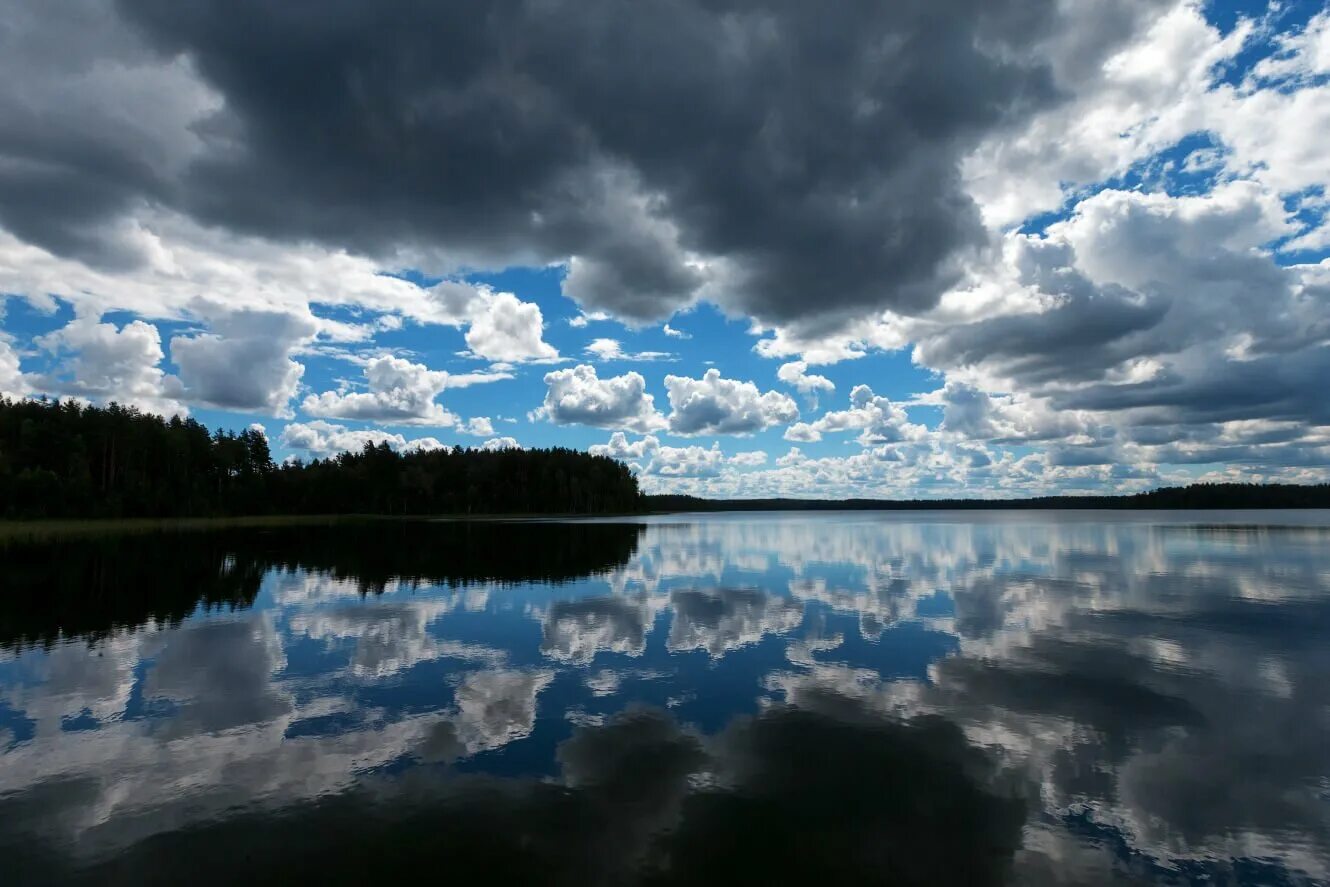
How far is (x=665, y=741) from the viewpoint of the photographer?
15.5 meters

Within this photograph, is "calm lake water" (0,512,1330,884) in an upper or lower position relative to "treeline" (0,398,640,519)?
lower

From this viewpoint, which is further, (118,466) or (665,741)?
(118,466)

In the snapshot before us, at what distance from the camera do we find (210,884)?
9734 mm

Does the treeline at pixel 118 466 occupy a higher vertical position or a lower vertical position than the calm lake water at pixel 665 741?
higher

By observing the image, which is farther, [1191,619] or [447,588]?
[447,588]

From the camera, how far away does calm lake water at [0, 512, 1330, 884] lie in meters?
10.7

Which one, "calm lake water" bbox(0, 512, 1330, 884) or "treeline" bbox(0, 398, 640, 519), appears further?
"treeline" bbox(0, 398, 640, 519)

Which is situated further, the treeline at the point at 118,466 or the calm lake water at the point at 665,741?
the treeline at the point at 118,466

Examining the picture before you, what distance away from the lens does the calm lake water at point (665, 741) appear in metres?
10.7

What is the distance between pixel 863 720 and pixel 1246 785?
7.82m

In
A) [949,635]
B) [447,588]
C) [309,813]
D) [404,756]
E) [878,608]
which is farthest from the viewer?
[447,588]

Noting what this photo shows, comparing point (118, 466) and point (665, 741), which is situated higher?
point (118, 466)

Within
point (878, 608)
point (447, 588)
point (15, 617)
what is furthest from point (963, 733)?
point (15, 617)

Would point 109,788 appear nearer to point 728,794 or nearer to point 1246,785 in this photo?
point 728,794
